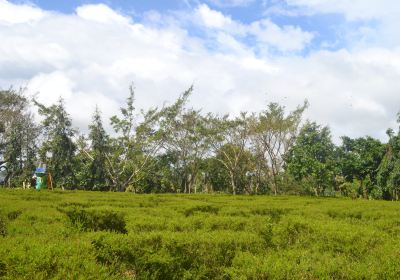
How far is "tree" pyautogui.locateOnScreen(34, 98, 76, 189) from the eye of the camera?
147 ft

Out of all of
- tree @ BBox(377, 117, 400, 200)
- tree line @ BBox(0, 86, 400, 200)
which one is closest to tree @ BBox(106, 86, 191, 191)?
tree line @ BBox(0, 86, 400, 200)

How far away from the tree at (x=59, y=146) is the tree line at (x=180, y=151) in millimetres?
107

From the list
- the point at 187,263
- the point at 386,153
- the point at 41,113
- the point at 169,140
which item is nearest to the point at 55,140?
the point at 41,113

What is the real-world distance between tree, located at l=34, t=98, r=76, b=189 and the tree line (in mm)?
107

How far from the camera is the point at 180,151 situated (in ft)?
175

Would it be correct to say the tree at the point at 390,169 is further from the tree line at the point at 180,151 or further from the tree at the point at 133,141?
the tree at the point at 133,141

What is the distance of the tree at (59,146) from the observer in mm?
44812

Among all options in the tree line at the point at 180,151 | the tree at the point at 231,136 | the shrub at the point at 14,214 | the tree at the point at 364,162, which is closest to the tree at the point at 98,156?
the tree line at the point at 180,151

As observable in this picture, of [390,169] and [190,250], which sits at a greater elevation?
[390,169]

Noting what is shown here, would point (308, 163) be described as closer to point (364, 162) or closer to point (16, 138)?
point (364, 162)

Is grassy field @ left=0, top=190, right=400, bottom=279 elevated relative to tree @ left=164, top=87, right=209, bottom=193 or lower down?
lower down

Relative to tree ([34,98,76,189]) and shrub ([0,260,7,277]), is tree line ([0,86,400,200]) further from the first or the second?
shrub ([0,260,7,277])

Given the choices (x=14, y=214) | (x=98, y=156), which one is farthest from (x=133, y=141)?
(x=14, y=214)

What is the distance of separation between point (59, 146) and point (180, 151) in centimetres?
1569
